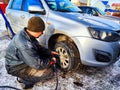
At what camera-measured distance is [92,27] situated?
10.7ft

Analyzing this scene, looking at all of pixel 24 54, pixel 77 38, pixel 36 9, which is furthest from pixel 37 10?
pixel 24 54

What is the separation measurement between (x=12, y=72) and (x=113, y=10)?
1186cm

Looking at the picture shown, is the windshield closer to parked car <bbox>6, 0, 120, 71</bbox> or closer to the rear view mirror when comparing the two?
parked car <bbox>6, 0, 120, 71</bbox>

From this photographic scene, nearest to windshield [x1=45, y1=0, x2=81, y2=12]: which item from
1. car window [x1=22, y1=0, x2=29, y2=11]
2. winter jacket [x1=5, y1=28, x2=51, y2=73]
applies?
car window [x1=22, y1=0, x2=29, y2=11]

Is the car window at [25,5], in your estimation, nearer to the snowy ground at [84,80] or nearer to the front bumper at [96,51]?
the snowy ground at [84,80]

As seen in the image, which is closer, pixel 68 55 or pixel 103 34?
pixel 103 34

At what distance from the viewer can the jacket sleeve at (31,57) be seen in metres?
2.36

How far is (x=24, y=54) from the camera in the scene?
7.77ft

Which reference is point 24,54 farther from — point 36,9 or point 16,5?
point 16,5

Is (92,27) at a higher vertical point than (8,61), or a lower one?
higher

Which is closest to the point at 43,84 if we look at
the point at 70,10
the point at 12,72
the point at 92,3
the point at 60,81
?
the point at 60,81

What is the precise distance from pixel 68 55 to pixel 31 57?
4.02 feet

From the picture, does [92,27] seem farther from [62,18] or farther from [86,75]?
[86,75]

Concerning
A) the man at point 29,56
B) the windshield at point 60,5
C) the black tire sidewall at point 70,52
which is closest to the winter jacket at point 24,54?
the man at point 29,56
